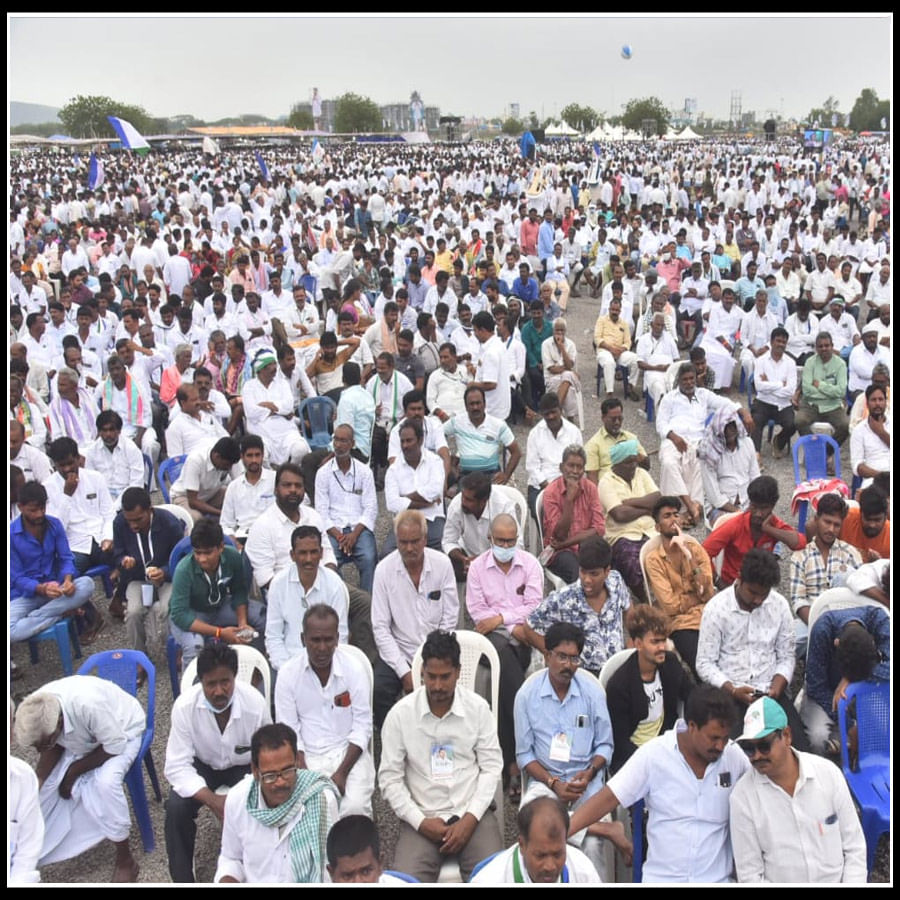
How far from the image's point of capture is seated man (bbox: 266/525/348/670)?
4398mm

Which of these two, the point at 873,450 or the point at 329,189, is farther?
the point at 329,189

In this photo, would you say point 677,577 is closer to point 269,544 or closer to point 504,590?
point 504,590

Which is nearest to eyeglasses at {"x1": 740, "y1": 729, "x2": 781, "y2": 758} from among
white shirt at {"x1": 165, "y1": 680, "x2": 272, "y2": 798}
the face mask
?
the face mask

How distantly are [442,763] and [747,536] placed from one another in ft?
8.12

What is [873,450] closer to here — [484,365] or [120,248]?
[484,365]

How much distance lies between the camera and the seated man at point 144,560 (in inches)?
200

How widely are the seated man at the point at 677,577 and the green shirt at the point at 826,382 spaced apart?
3.90 metres

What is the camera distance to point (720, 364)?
9805 millimetres

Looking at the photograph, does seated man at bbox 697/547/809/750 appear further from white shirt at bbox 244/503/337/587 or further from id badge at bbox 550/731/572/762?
white shirt at bbox 244/503/337/587

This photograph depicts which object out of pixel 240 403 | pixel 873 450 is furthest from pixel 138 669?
pixel 873 450

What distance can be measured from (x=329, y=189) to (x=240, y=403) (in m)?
16.2

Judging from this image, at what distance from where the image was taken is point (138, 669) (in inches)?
167

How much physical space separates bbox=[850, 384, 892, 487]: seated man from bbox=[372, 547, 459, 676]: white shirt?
12.1 ft

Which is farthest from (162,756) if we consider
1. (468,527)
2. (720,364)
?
(720,364)
